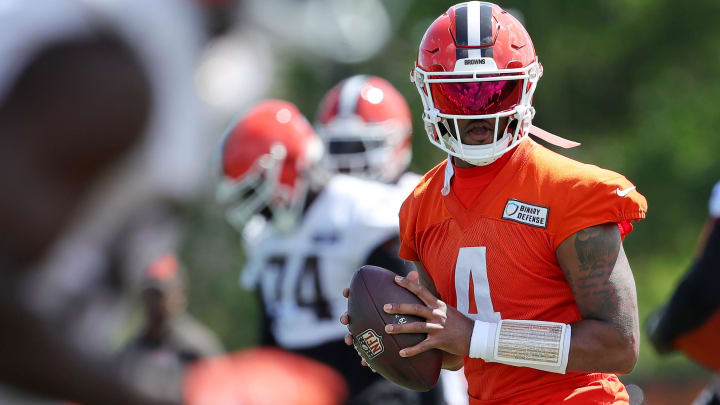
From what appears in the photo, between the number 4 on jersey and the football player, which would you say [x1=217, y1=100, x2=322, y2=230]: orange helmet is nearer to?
the football player

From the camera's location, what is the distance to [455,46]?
3.05 metres

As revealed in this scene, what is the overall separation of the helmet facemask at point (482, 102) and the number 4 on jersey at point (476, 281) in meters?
0.29

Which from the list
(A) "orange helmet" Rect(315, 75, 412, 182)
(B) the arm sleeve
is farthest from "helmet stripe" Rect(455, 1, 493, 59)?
(A) "orange helmet" Rect(315, 75, 412, 182)

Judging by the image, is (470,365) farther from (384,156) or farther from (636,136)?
(636,136)

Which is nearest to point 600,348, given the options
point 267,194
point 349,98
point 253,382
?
point 253,382

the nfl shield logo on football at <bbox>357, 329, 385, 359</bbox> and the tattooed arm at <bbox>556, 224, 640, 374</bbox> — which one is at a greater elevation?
the tattooed arm at <bbox>556, 224, 640, 374</bbox>

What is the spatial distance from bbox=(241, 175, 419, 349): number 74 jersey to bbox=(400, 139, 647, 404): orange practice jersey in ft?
6.61

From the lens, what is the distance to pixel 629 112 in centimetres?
1592

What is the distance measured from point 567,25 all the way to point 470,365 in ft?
43.7

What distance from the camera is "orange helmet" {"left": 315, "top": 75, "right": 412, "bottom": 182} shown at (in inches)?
283

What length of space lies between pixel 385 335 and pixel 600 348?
24.2 inches

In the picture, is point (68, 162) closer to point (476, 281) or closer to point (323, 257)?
point (476, 281)

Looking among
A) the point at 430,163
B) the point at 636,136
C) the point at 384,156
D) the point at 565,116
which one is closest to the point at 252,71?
the point at 430,163

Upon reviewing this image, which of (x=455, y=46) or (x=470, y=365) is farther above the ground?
(x=455, y=46)
